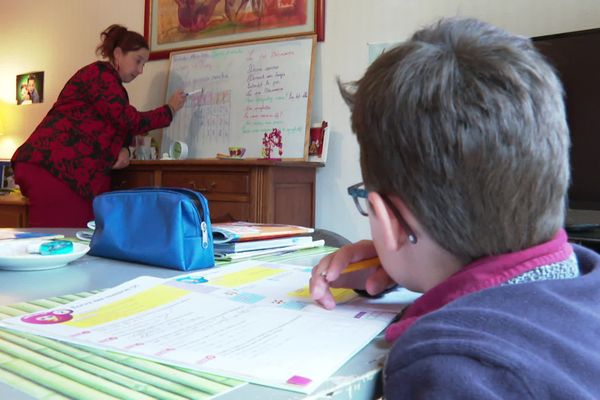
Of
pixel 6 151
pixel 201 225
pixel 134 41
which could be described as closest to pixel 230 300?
Answer: pixel 201 225

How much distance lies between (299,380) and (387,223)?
7.1 inches

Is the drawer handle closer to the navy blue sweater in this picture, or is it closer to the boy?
the boy

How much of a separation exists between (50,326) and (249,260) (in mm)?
445

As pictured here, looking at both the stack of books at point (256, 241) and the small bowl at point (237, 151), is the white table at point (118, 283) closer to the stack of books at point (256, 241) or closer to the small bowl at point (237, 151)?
the stack of books at point (256, 241)

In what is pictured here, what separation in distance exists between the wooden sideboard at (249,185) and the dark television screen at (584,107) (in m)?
1.14

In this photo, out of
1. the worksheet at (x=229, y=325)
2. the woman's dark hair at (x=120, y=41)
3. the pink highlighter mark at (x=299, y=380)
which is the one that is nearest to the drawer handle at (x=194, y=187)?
the woman's dark hair at (x=120, y=41)

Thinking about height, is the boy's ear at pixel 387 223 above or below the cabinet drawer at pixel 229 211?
above

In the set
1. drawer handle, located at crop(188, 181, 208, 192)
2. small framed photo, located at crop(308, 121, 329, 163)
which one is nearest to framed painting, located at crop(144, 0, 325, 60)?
small framed photo, located at crop(308, 121, 329, 163)

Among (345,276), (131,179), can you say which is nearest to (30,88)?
(131,179)

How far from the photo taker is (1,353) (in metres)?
0.48

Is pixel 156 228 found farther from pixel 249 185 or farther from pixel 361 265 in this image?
pixel 249 185

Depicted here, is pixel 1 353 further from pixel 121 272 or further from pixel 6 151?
pixel 6 151

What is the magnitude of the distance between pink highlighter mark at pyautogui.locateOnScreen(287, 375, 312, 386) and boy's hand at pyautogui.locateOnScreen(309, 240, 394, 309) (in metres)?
0.22

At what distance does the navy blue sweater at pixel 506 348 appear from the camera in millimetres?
374
